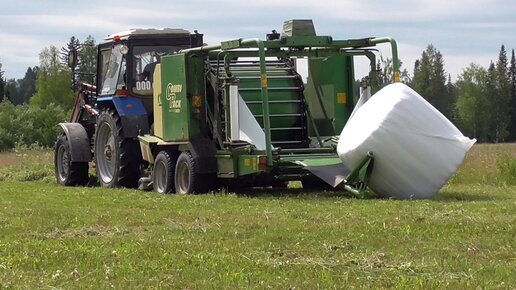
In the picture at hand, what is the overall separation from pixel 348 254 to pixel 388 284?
1406mm

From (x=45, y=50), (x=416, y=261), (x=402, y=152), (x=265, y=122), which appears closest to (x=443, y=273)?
(x=416, y=261)

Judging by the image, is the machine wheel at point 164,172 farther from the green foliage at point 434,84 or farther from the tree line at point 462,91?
the green foliage at point 434,84

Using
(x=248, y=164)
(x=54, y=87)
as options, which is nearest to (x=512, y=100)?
(x=54, y=87)

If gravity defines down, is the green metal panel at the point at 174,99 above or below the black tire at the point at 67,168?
above

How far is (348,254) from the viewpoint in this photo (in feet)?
29.0

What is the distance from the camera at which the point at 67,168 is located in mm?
21406

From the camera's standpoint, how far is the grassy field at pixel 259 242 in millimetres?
7727

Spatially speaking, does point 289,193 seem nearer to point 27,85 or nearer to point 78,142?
point 78,142

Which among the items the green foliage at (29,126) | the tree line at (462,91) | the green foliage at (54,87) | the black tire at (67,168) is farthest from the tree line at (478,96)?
the black tire at (67,168)

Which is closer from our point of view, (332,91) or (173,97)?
(173,97)

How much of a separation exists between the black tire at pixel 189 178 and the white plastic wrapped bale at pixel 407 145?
2.73 m

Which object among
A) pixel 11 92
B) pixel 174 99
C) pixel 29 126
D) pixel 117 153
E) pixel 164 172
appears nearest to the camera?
pixel 174 99

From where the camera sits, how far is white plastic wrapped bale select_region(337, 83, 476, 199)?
14352 millimetres

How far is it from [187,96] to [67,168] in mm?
5602
